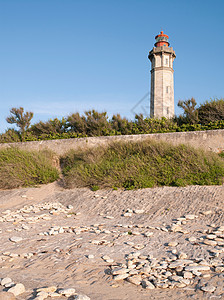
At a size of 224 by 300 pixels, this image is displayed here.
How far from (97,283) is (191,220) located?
2864mm

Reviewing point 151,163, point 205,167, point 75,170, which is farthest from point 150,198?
point 75,170

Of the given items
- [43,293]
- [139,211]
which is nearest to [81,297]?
[43,293]

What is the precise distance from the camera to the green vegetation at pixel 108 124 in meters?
9.56

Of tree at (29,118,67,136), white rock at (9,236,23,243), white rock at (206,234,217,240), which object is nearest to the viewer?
white rock at (206,234,217,240)

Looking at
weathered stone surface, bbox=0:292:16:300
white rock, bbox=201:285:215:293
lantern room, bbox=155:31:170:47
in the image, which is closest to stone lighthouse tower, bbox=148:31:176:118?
lantern room, bbox=155:31:170:47

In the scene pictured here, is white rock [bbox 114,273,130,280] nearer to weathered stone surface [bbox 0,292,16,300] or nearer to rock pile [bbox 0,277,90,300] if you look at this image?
rock pile [bbox 0,277,90,300]

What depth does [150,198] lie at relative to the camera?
6.16 meters

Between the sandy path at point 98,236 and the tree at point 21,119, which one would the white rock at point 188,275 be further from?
the tree at point 21,119

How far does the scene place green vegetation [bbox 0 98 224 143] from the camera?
9.56 metres

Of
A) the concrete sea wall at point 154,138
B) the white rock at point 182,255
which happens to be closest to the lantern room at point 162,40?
the concrete sea wall at point 154,138

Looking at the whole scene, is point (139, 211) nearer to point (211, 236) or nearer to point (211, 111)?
point (211, 236)

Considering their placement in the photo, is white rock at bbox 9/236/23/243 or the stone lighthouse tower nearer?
white rock at bbox 9/236/23/243

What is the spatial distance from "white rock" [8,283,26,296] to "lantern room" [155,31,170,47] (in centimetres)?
2543

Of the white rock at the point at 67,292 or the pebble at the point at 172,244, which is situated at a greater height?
the pebble at the point at 172,244
